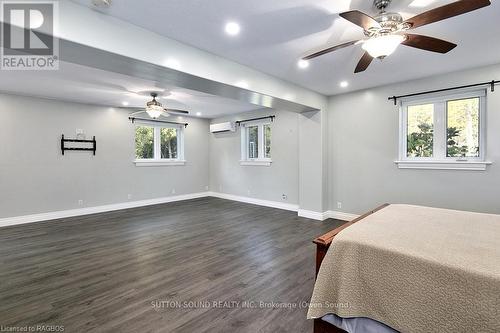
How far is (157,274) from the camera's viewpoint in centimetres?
274

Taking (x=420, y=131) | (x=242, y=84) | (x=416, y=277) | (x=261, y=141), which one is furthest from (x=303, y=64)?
(x=261, y=141)

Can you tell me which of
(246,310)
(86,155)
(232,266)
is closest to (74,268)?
(232,266)

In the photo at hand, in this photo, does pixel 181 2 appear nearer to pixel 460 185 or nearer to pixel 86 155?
pixel 460 185

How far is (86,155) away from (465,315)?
21.8ft

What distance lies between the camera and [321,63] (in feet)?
10.7

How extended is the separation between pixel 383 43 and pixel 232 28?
1399 millimetres

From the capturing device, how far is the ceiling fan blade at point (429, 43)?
198cm

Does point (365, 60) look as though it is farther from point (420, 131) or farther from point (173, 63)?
point (420, 131)

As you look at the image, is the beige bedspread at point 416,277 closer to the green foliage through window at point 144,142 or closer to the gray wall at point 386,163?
the gray wall at point 386,163

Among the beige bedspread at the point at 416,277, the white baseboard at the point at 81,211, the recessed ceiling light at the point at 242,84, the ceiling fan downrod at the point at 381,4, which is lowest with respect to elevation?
the white baseboard at the point at 81,211

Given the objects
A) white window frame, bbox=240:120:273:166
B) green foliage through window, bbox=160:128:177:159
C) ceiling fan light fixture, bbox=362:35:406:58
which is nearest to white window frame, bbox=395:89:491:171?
ceiling fan light fixture, bbox=362:35:406:58

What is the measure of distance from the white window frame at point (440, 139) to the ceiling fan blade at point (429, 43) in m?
2.11

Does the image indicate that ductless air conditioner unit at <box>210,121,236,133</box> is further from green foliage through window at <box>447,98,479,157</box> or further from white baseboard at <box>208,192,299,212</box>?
green foliage through window at <box>447,98,479,157</box>

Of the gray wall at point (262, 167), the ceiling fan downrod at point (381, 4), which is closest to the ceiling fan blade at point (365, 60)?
the ceiling fan downrod at point (381, 4)
